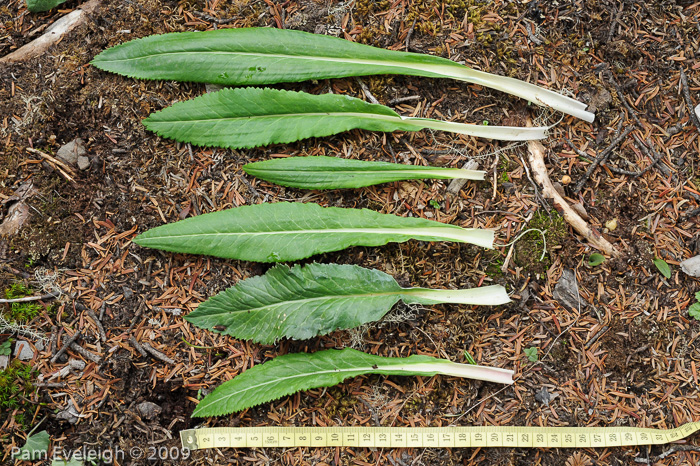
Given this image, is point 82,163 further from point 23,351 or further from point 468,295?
point 468,295

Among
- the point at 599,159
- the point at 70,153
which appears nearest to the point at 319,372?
the point at 70,153

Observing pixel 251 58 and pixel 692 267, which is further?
pixel 692 267

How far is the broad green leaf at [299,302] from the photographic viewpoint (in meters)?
2.52

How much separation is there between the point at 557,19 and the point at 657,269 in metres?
1.77

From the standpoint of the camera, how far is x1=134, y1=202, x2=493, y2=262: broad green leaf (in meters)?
2.56

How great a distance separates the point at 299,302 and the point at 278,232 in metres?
0.43

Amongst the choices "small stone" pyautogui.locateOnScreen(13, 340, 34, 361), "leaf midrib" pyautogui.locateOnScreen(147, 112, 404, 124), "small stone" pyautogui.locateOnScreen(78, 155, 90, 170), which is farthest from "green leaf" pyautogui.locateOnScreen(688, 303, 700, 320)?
"small stone" pyautogui.locateOnScreen(13, 340, 34, 361)

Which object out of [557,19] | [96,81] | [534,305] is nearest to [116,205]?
[96,81]

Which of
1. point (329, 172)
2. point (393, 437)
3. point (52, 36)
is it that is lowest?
point (393, 437)

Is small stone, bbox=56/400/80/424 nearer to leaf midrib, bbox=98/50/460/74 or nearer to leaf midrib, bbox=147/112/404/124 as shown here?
leaf midrib, bbox=147/112/404/124

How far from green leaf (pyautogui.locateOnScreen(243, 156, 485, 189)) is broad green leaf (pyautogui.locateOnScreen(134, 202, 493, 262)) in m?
0.16

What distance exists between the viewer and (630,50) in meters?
2.92

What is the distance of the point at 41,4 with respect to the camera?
9.56 ft

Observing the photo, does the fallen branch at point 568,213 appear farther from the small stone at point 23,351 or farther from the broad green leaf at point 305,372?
the small stone at point 23,351
